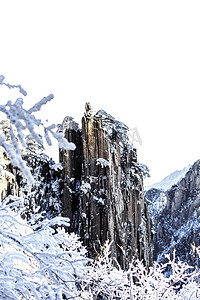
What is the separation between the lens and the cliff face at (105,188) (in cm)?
1911

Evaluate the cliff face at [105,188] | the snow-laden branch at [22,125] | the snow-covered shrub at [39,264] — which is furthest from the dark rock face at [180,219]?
the snow-laden branch at [22,125]

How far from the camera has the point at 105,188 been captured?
765 inches

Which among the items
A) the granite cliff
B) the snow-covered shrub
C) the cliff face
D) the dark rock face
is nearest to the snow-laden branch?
the snow-covered shrub

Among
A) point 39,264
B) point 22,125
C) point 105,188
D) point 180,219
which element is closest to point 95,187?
point 105,188

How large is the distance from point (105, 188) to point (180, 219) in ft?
170

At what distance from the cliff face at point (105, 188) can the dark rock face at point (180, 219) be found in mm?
38534

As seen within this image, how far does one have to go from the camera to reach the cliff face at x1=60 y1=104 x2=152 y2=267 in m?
19.1

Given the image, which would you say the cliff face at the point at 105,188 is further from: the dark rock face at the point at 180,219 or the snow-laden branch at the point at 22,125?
the dark rock face at the point at 180,219

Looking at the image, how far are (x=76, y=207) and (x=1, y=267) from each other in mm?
18122

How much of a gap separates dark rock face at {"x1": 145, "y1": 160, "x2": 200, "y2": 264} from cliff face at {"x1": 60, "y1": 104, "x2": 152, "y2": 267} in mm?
38534

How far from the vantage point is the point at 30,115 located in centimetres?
165

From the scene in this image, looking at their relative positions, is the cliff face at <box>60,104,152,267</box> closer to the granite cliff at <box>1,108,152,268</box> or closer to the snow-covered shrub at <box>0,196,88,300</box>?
the granite cliff at <box>1,108,152,268</box>

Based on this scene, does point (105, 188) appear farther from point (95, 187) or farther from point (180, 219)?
point (180, 219)

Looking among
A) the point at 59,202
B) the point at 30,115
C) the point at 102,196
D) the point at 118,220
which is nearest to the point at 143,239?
the point at 118,220
